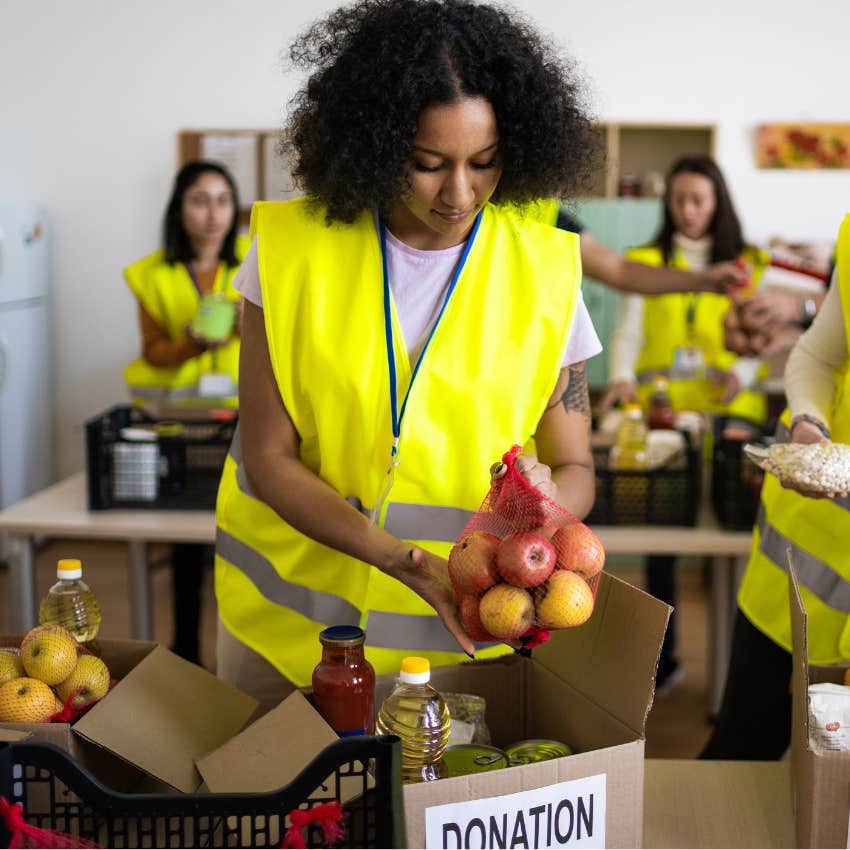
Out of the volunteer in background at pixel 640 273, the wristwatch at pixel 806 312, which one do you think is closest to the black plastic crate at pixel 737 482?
the wristwatch at pixel 806 312

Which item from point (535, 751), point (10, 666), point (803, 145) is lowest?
point (535, 751)

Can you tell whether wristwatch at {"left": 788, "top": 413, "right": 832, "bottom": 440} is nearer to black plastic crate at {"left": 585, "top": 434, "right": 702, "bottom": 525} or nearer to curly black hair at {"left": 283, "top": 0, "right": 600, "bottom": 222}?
curly black hair at {"left": 283, "top": 0, "right": 600, "bottom": 222}

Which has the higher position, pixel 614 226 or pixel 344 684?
pixel 614 226

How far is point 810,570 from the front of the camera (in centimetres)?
164

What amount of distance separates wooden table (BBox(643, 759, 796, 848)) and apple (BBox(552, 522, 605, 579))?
34 centimetres

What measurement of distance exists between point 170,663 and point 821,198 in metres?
4.46

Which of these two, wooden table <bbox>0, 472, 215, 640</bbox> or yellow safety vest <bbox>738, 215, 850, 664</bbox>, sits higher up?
yellow safety vest <bbox>738, 215, 850, 664</bbox>

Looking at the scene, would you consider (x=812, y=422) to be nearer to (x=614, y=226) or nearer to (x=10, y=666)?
(x=10, y=666)

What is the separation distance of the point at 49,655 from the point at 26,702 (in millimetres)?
65

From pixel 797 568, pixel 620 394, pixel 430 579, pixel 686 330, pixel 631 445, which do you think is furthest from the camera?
pixel 686 330

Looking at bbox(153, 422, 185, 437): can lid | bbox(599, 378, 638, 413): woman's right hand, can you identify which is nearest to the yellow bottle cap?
bbox(153, 422, 185, 437): can lid

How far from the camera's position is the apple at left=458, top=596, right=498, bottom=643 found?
1175mm

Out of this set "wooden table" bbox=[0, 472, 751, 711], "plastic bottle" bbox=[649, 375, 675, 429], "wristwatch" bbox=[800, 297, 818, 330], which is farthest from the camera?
"plastic bottle" bbox=[649, 375, 675, 429]

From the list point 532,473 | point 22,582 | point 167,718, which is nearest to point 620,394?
point 22,582
